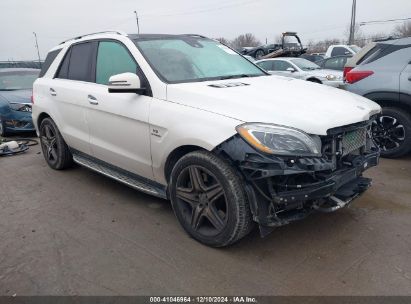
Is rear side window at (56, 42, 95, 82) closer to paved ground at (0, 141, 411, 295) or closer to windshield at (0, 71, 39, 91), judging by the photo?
paved ground at (0, 141, 411, 295)

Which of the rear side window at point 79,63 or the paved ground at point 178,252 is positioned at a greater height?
the rear side window at point 79,63

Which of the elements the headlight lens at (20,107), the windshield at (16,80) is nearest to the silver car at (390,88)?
the headlight lens at (20,107)

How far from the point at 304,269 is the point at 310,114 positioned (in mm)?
1157

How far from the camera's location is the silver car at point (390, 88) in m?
5.19

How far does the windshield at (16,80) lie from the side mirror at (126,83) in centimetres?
656

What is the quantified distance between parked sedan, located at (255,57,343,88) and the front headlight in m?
8.60

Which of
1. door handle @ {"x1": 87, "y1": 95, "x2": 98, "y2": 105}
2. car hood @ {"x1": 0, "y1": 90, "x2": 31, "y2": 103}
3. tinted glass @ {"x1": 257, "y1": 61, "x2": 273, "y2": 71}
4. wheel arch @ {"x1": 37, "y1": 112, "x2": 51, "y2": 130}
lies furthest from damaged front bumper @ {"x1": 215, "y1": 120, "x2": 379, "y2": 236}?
tinted glass @ {"x1": 257, "y1": 61, "x2": 273, "y2": 71}

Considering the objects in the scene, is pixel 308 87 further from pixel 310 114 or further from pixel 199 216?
pixel 199 216

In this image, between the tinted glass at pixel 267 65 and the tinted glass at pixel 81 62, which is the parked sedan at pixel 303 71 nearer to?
the tinted glass at pixel 267 65

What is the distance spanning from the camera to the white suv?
2693mm

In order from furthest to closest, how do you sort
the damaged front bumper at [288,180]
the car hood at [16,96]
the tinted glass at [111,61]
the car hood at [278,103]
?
the car hood at [16,96], the tinted glass at [111,61], the car hood at [278,103], the damaged front bumper at [288,180]

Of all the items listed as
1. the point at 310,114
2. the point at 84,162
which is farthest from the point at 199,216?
the point at 84,162

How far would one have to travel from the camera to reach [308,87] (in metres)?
3.58

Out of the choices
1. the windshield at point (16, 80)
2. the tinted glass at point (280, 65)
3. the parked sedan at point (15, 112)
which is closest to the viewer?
the parked sedan at point (15, 112)
